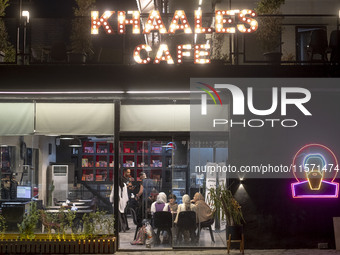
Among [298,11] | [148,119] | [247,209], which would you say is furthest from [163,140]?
[298,11]

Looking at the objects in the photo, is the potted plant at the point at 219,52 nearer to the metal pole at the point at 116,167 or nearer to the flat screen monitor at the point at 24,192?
the metal pole at the point at 116,167

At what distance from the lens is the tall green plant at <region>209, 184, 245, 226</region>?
11773 millimetres

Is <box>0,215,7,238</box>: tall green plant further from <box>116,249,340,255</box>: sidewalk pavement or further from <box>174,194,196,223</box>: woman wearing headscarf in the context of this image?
<box>174,194,196,223</box>: woman wearing headscarf

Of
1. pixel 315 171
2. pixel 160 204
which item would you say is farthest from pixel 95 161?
pixel 315 171

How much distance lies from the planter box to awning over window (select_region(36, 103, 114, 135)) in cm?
253

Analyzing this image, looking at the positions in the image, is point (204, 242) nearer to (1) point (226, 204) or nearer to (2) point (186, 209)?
(2) point (186, 209)

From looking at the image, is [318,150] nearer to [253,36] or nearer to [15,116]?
[253,36]

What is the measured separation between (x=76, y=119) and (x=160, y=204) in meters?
2.83

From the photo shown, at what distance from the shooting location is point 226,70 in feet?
39.3

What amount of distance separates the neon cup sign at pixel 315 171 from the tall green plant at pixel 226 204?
149 centimetres

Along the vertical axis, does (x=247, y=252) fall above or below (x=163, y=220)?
below

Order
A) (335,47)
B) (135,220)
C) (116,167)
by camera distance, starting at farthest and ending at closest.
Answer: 1. (135,220)
2. (116,167)
3. (335,47)

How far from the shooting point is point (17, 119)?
12.6 meters

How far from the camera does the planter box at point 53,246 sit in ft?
38.3
